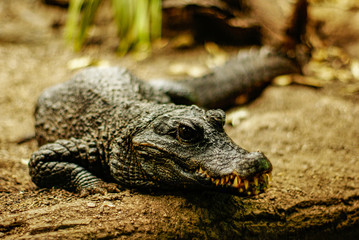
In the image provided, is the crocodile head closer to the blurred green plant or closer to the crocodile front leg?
the crocodile front leg

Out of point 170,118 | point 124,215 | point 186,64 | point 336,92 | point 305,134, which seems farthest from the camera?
point 186,64

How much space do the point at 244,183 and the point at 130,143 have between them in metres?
1.07

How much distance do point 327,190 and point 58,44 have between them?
559 cm

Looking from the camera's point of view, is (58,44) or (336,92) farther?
(58,44)

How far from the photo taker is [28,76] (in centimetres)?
546

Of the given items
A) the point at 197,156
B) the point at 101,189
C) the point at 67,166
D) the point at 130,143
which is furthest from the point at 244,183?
the point at 67,166

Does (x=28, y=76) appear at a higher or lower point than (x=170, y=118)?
lower

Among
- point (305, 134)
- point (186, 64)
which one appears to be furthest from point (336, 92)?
point (186, 64)

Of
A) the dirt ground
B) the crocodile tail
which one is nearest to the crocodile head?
the dirt ground

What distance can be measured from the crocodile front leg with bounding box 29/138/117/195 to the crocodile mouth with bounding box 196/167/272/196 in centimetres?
101

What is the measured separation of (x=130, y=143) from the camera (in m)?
2.72

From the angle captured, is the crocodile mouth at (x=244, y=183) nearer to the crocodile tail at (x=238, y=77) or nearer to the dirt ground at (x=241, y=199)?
the dirt ground at (x=241, y=199)

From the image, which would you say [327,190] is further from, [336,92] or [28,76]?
[28,76]

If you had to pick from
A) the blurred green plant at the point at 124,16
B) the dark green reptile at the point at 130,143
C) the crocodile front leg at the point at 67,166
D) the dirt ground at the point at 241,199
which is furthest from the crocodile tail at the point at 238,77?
the crocodile front leg at the point at 67,166
